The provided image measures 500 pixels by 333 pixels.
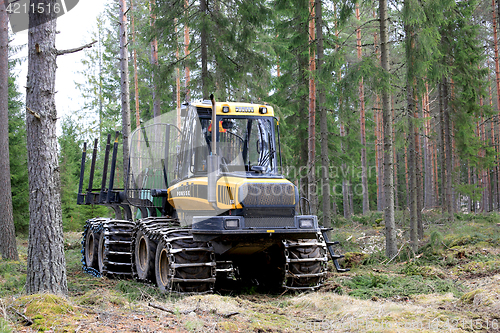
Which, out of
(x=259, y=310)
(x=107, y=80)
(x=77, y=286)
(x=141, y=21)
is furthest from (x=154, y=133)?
(x=107, y=80)

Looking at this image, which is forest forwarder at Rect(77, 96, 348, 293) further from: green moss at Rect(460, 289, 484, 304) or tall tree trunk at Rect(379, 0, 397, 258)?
tall tree trunk at Rect(379, 0, 397, 258)

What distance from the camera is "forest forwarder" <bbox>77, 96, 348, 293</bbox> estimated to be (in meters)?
7.32

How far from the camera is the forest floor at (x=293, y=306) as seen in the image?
517 cm

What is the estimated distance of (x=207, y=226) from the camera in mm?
7234

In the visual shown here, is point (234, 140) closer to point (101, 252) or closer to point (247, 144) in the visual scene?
point (247, 144)

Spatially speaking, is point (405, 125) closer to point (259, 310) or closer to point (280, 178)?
point (280, 178)

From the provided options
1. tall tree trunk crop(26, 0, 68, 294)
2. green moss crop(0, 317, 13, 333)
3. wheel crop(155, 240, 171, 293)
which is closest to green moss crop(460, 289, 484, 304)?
wheel crop(155, 240, 171, 293)

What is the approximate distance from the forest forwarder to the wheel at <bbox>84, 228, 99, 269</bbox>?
0.69 m

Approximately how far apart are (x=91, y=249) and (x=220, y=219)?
6.05m

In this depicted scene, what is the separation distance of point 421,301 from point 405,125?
6.25m

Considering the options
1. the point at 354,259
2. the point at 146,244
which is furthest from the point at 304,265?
the point at 354,259

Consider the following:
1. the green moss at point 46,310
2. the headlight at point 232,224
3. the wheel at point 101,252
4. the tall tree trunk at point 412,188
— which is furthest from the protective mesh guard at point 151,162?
the tall tree trunk at point 412,188

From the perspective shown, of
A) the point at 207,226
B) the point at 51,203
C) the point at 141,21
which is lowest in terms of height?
the point at 207,226

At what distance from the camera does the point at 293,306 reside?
704 centimetres
